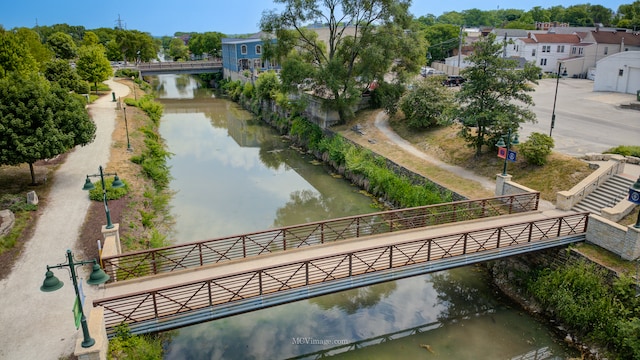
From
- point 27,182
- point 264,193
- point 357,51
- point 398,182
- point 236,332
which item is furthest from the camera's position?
point 357,51

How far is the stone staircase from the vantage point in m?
18.9

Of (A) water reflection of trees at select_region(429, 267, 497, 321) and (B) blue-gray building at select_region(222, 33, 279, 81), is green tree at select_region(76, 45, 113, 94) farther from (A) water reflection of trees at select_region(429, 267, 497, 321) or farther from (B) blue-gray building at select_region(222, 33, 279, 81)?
(A) water reflection of trees at select_region(429, 267, 497, 321)

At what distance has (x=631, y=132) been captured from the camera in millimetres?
28922

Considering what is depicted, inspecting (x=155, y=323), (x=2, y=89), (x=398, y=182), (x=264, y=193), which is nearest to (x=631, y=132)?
(x=398, y=182)

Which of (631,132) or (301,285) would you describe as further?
(631,132)

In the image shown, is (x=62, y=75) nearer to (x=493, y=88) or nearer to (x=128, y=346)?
(x=493, y=88)

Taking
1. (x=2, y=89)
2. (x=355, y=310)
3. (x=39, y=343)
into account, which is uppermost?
(x=2, y=89)

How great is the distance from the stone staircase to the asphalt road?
15.9 ft

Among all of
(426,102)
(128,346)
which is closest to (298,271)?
(128,346)

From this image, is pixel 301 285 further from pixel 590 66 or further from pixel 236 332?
pixel 590 66

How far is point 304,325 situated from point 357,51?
25.0 m

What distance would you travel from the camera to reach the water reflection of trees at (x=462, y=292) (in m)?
16.7

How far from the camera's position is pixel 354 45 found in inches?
1394

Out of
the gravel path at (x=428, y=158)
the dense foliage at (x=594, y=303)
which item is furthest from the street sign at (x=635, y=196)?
the gravel path at (x=428, y=158)
